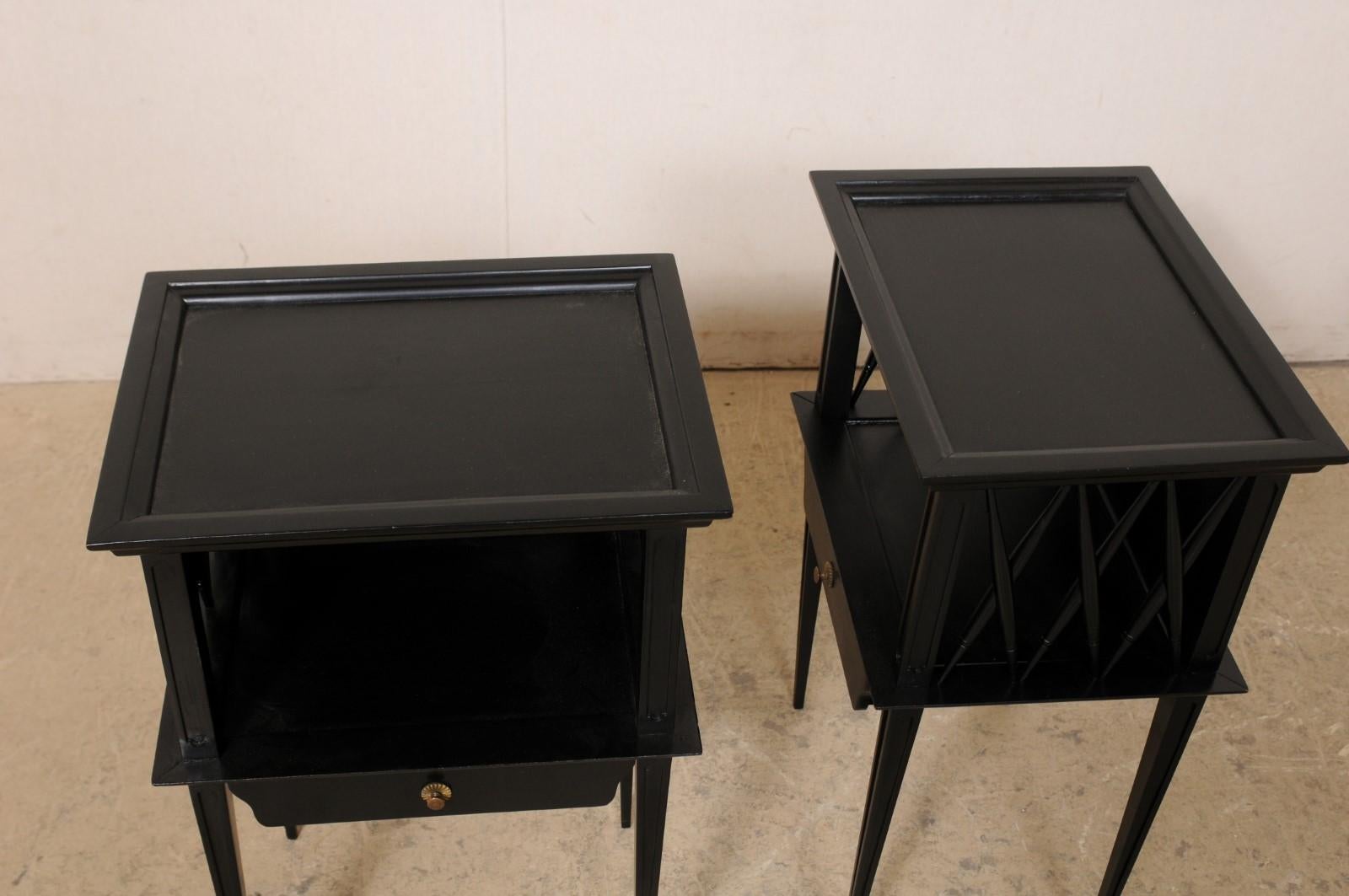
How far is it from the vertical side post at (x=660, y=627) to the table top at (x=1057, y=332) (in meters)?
0.33

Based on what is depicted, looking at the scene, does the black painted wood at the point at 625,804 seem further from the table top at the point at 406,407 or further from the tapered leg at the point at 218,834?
the table top at the point at 406,407

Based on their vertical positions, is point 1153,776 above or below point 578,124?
below

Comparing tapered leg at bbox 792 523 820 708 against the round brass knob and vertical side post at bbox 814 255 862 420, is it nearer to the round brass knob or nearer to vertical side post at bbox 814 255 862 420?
vertical side post at bbox 814 255 862 420

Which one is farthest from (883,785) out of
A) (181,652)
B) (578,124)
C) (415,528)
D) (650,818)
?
(578,124)

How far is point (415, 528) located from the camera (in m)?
1.64

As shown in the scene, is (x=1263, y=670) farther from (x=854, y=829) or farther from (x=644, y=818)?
(x=644, y=818)

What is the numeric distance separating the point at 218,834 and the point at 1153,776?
4.43 feet

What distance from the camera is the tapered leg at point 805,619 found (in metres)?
2.51

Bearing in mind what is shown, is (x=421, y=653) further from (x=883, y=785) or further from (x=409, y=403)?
(x=883, y=785)

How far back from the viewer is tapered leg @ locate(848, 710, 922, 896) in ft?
6.57

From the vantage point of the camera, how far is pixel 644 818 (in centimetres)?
200

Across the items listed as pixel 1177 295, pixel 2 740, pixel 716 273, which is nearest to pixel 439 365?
pixel 1177 295

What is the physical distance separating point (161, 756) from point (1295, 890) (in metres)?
1.85

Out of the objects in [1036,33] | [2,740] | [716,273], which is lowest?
[2,740]
